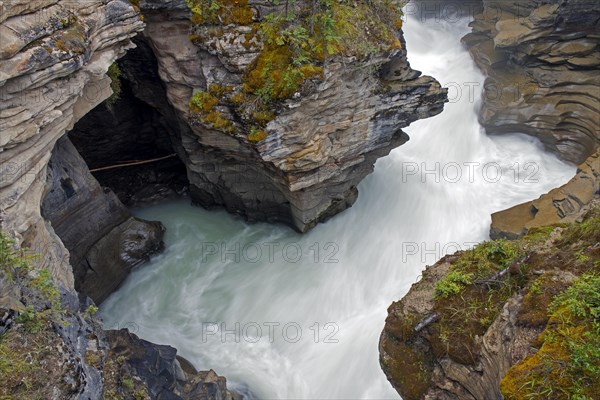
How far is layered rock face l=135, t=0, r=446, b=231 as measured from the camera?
10844 millimetres

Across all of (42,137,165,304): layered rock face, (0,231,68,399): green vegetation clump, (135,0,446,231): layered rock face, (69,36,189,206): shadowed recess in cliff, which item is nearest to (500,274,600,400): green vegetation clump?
(0,231,68,399): green vegetation clump

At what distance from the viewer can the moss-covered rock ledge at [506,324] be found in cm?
477

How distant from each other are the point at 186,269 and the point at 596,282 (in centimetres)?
1136

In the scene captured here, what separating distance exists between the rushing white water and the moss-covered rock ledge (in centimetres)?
458

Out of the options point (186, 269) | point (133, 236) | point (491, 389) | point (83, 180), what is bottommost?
point (186, 269)

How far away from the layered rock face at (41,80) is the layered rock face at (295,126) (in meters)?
1.92

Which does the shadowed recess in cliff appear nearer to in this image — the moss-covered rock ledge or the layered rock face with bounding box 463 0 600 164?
the moss-covered rock ledge

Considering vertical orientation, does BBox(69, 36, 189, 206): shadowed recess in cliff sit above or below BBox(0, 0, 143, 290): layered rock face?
below

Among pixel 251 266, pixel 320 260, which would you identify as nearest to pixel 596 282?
pixel 320 260

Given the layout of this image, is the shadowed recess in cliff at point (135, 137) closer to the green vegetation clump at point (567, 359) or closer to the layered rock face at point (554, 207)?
the layered rock face at point (554, 207)

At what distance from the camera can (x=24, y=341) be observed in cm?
580

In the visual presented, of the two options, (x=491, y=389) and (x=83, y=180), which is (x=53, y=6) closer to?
(x=83, y=180)

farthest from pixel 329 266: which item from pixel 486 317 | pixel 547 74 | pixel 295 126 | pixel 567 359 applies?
pixel 547 74

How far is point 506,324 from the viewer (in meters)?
5.76
